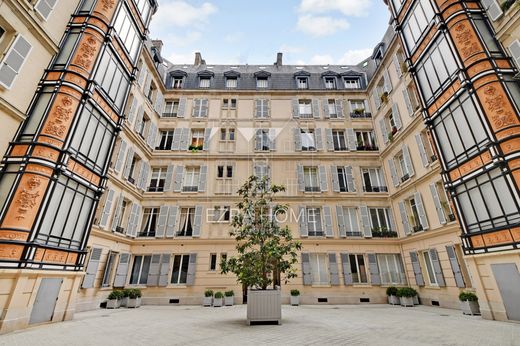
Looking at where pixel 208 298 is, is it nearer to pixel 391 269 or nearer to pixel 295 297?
pixel 295 297

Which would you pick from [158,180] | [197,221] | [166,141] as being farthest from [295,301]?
[166,141]

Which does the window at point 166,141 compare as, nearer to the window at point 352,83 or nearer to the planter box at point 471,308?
the window at point 352,83

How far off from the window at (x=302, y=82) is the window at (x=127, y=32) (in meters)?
13.9

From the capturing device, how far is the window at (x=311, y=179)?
19.5 meters

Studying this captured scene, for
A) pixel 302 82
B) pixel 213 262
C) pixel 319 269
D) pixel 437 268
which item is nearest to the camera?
pixel 437 268

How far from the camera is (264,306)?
9.41m

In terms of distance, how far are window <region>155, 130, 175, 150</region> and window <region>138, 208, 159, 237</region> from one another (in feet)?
17.5

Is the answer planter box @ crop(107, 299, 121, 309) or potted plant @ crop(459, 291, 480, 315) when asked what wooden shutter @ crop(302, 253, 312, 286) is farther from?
planter box @ crop(107, 299, 121, 309)

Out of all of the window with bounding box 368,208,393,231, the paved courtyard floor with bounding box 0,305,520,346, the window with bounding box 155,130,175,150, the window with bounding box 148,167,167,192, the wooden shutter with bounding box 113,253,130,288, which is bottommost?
the paved courtyard floor with bounding box 0,305,520,346

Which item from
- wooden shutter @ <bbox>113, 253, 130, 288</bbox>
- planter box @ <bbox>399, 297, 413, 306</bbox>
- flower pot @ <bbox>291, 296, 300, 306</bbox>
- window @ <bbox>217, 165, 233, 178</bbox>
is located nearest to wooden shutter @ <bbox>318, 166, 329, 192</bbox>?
window @ <bbox>217, 165, 233, 178</bbox>

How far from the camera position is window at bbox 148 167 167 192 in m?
19.5

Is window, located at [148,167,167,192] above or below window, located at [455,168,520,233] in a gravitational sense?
above

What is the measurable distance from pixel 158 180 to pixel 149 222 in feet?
11.2

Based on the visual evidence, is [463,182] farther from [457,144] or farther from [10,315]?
[10,315]
